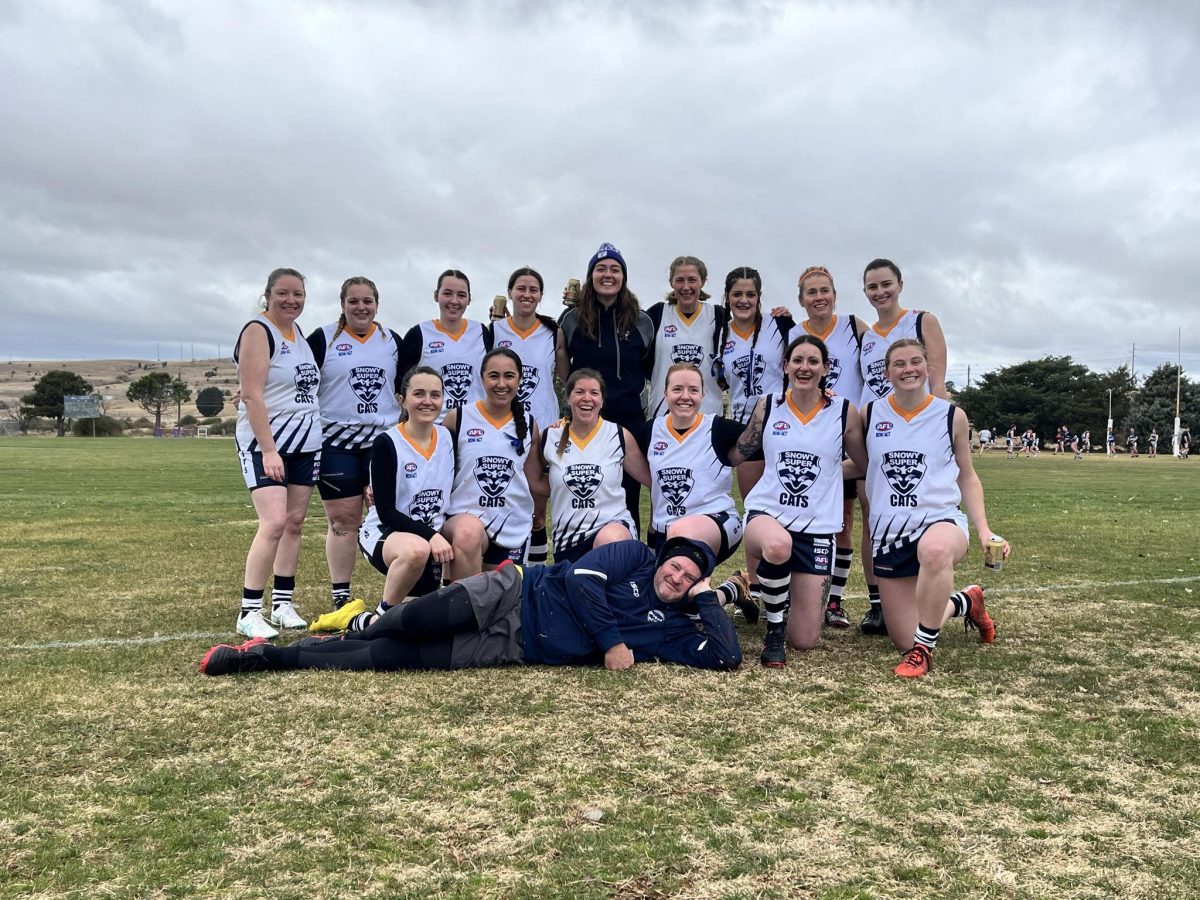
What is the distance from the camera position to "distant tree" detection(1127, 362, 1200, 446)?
66250mm

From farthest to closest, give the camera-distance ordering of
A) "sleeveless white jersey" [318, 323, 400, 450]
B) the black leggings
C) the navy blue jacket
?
"sleeveless white jersey" [318, 323, 400, 450]
the navy blue jacket
the black leggings

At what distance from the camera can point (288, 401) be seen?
5.36 m

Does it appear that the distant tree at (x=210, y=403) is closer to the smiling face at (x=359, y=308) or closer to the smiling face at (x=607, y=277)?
the smiling face at (x=359, y=308)

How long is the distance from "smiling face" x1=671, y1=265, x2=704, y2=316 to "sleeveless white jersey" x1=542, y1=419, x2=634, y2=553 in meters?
1.22

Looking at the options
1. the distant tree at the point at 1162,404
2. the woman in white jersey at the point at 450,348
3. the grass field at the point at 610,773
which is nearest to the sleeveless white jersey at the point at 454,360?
the woman in white jersey at the point at 450,348

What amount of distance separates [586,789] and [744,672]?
1624mm

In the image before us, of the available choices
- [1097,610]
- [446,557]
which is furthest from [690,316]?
[1097,610]

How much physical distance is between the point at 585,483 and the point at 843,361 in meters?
1.92

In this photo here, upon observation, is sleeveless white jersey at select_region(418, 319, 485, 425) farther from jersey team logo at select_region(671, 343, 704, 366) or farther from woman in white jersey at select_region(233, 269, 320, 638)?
jersey team logo at select_region(671, 343, 704, 366)

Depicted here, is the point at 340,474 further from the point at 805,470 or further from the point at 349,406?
the point at 805,470

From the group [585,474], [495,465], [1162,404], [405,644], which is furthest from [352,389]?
[1162,404]

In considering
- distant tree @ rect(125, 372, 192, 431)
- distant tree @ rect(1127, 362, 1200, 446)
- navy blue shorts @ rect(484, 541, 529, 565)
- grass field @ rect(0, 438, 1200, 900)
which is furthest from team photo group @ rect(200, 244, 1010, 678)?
distant tree @ rect(125, 372, 192, 431)

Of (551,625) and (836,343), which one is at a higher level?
(836,343)

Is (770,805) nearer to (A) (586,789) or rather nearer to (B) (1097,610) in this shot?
(A) (586,789)
